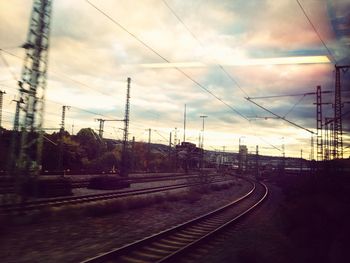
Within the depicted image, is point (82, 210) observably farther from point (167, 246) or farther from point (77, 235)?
point (167, 246)

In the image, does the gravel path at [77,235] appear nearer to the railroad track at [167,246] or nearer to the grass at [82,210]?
the grass at [82,210]

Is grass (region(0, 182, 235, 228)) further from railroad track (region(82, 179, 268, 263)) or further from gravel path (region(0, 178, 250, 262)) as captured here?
railroad track (region(82, 179, 268, 263))

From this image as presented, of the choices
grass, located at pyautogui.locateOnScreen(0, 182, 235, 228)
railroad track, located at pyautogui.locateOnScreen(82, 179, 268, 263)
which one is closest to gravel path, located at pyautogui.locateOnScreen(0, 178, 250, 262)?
grass, located at pyautogui.locateOnScreen(0, 182, 235, 228)

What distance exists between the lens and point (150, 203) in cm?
2466

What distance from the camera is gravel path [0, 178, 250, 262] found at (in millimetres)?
10875

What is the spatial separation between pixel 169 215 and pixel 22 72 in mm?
10710

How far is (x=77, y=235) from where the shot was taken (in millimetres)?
13844

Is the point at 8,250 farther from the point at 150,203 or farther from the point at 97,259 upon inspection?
the point at 150,203

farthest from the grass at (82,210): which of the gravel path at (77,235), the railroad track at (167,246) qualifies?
the railroad track at (167,246)

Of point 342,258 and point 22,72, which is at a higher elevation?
point 22,72

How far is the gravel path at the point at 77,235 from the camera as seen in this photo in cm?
1088

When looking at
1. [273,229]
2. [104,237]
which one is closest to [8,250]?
[104,237]

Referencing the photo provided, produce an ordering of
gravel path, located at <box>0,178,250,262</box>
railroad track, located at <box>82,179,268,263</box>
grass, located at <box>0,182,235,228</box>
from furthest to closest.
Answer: grass, located at <box>0,182,235,228</box> < gravel path, located at <box>0,178,250,262</box> < railroad track, located at <box>82,179,268,263</box>

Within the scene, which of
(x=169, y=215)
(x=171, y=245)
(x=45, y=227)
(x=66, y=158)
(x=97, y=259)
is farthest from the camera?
(x=66, y=158)
